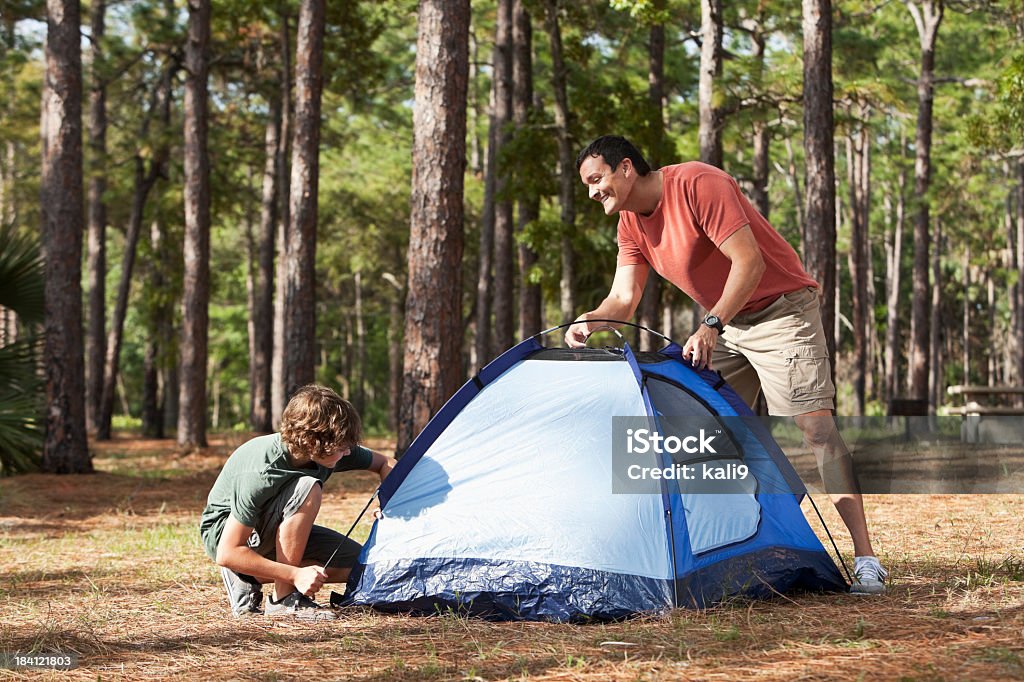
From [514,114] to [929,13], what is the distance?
355 inches

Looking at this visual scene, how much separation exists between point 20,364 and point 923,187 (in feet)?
54.9

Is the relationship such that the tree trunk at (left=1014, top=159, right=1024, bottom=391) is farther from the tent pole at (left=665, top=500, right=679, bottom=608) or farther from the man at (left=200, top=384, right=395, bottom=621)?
the man at (left=200, top=384, right=395, bottom=621)

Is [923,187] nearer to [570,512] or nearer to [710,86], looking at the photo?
[710,86]

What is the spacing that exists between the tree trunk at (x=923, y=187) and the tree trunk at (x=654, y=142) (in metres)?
5.72

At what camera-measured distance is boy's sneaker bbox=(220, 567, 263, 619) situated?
4820mm

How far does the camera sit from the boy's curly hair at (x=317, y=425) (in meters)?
4.53

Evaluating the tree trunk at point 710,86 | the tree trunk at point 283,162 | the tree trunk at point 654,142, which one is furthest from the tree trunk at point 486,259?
the tree trunk at point 710,86

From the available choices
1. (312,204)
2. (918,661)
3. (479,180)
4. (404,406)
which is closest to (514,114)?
(312,204)

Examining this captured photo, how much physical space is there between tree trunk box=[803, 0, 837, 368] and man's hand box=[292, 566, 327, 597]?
9.04 metres

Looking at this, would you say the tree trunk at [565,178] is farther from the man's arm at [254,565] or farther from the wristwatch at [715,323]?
the man's arm at [254,565]

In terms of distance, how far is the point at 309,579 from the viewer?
4.55 metres

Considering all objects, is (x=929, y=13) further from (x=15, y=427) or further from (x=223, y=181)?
(x=15, y=427)

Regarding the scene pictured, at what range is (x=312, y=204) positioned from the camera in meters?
14.3

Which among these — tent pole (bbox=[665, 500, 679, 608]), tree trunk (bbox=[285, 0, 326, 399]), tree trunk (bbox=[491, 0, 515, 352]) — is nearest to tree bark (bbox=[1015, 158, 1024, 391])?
tree trunk (bbox=[491, 0, 515, 352])
